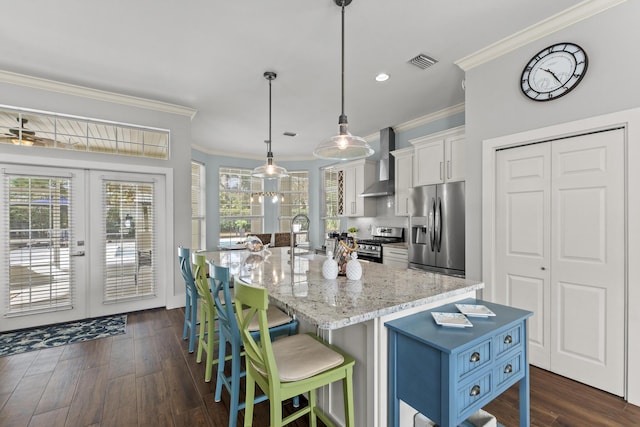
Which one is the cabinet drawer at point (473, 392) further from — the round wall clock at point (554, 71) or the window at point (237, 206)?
the window at point (237, 206)

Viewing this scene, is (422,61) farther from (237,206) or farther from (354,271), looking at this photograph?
(237,206)

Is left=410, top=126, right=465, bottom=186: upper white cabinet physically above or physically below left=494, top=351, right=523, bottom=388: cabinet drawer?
above

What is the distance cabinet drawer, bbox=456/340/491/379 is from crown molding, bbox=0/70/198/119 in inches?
177

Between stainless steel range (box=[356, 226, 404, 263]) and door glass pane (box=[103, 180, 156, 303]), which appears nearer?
door glass pane (box=[103, 180, 156, 303])

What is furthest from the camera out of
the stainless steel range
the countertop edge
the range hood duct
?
the range hood duct

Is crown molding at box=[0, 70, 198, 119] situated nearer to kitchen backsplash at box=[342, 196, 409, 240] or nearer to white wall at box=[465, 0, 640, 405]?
kitchen backsplash at box=[342, 196, 409, 240]

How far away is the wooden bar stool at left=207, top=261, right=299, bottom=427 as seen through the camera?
1729 mm

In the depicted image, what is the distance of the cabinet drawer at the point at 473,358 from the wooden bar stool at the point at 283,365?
52 cm

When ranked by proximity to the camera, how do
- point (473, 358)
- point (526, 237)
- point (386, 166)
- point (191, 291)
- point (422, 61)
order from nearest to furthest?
point (473, 358) < point (526, 237) < point (191, 291) < point (422, 61) < point (386, 166)

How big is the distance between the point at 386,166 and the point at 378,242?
1371mm

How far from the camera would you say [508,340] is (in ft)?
5.00

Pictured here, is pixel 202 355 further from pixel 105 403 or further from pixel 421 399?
pixel 421 399

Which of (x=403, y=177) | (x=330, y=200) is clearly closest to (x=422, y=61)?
(x=403, y=177)

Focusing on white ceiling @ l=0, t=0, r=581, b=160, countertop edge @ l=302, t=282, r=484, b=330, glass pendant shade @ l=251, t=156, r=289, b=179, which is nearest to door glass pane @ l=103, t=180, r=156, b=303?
white ceiling @ l=0, t=0, r=581, b=160
